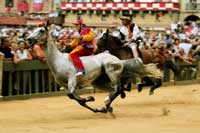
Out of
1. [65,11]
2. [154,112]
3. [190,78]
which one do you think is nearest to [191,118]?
[154,112]

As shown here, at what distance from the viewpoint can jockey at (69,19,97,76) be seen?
11.2 meters

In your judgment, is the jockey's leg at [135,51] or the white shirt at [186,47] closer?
the jockey's leg at [135,51]

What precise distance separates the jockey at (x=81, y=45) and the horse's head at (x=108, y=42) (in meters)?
1.17

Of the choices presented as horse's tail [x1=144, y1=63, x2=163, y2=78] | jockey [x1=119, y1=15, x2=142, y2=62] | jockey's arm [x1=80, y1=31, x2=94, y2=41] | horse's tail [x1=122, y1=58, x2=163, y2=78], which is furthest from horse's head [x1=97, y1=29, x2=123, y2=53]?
jockey's arm [x1=80, y1=31, x2=94, y2=41]

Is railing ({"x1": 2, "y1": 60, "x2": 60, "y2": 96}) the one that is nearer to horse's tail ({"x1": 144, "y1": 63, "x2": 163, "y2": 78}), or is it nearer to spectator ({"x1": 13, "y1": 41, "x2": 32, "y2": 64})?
spectator ({"x1": 13, "y1": 41, "x2": 32, "y2": 64})

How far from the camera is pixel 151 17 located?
51906mm

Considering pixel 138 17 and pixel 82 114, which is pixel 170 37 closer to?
pixel 82 114

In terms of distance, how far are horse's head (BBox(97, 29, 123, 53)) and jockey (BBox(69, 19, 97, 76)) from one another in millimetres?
1166

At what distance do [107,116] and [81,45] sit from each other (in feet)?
4.43

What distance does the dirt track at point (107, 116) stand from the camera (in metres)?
9.75

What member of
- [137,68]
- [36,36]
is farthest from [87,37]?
[137,68]

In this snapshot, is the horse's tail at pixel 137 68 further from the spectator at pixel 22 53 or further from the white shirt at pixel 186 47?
the white shirt at pixel 186 47

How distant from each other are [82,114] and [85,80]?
769 millimetres

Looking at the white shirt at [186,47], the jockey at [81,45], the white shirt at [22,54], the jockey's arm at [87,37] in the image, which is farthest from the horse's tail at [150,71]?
the white shirt at [186,47]
